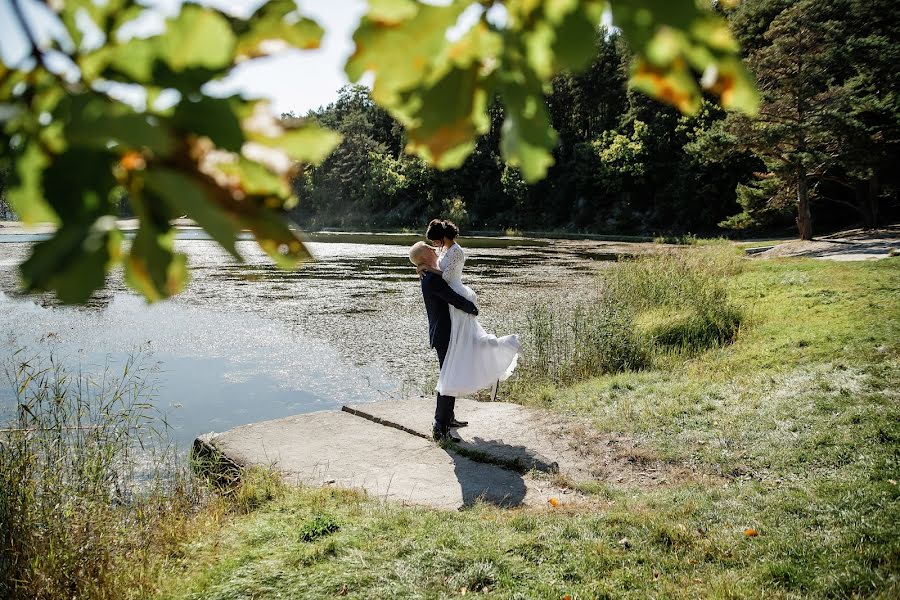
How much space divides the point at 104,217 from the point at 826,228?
3993 cm

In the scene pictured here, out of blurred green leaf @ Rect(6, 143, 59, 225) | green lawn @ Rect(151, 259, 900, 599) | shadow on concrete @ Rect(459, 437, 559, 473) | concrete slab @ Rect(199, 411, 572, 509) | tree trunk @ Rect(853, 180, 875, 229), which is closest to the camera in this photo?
blurred green leaf @ Rect(6, 143, 59, 225)

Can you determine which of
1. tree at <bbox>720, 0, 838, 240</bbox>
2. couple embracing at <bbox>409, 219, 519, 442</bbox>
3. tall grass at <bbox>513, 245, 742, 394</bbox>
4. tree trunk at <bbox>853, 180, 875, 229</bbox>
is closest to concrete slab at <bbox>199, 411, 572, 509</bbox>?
couple embracing at <bbox>409, 219, 519, 442</bbox>

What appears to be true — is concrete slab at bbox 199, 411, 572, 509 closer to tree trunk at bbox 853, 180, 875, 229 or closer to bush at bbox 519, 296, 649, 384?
bush at bbox 519, 296, 649, 384

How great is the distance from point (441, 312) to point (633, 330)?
4.48 meters

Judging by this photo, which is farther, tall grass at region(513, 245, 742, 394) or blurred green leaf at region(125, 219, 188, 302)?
tall grass at region(513, 245, 742, 394)

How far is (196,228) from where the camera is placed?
62 cm

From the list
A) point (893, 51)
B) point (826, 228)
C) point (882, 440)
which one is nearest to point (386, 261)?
point (893, 51)

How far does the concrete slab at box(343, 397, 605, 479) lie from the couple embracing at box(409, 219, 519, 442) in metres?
0.27

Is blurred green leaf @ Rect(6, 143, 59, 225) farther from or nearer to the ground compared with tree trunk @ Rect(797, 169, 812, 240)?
nearer to the ground

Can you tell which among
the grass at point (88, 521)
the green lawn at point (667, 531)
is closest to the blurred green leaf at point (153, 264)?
the green lawn at point (667, 531)

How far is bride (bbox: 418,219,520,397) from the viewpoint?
5.95 meters

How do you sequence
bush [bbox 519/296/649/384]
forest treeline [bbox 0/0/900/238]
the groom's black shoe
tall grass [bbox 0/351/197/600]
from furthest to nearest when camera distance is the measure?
forest treeline [bbox 0/0/900/238]
bush [bbox 519/296/649/384]
the groom's black shoe
tall grass [bbox 0/351/197/600]

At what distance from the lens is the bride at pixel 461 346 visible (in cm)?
595

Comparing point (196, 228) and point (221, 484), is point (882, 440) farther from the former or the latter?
point (196, 228)
